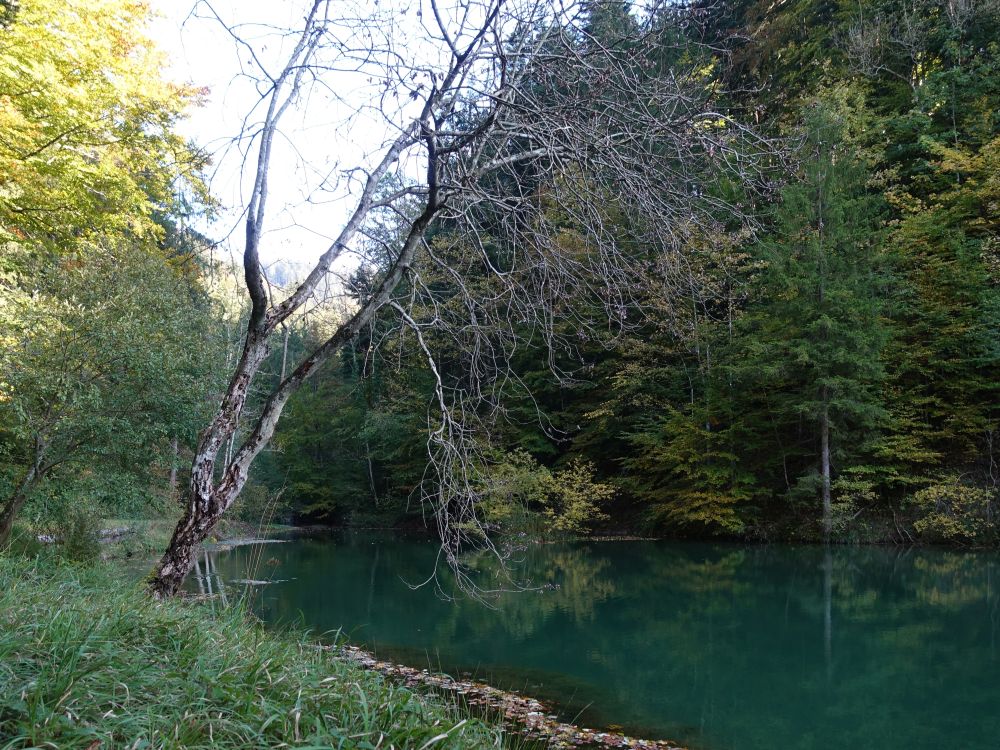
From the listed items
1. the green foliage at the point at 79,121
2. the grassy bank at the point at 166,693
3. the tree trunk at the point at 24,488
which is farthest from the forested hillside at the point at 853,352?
the grassy bank at the point at 166,693

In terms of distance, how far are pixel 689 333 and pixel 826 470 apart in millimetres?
6900

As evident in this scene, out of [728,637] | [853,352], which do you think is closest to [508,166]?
[728,637]

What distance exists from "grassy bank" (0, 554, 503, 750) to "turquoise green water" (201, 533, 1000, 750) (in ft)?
4.79

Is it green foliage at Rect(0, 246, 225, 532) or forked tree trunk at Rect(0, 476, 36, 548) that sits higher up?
green foliage at Rect(0, 246, 225, 532)

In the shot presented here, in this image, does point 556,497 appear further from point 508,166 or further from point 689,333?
point 508,166

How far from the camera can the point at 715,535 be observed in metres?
19.1

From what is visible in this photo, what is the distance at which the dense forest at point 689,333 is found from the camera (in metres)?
7.70

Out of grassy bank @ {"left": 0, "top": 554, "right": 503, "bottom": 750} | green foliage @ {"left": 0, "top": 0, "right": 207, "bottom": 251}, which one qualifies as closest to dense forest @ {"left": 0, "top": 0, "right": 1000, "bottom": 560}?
green foliage @ {"left": 0, "top": 0, "right": 207, "bottom": 251}

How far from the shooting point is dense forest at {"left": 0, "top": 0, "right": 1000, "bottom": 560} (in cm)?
770

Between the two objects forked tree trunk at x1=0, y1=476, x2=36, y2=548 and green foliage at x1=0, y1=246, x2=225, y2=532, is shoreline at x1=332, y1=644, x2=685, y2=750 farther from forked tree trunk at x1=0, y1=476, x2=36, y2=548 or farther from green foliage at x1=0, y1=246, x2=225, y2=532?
green foliage at x1=0, y1=246, x2=225, y2=532

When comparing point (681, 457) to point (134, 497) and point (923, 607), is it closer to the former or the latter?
point (923, 607)

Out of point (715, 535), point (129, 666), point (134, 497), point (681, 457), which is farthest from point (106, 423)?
point (715, 535)

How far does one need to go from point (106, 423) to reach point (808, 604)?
32.9 ft

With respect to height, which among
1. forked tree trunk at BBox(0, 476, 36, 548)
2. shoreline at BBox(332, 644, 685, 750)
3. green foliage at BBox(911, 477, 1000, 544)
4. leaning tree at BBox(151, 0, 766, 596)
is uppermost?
leaning tree at BBox(151, 0, 766, 596)
